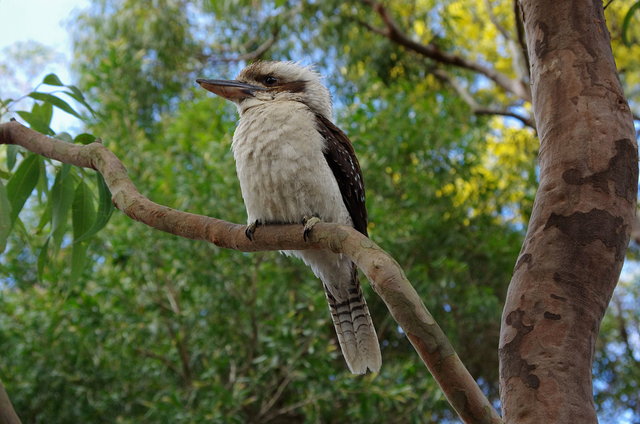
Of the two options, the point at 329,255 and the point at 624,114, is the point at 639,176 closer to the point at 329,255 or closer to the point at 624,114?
the point at 624,114

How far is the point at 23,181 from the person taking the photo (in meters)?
2.04

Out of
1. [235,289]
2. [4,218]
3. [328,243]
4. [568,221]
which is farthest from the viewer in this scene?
[235,289]

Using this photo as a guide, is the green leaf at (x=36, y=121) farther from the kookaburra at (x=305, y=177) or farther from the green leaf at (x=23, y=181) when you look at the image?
the kookaburra at (x=305, y=177)

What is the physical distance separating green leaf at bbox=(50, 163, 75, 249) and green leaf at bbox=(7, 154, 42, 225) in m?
Answer: 0.07

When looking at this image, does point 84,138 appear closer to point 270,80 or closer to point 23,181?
point 23,181

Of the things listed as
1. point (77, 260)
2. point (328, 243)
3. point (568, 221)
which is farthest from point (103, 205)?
point (568, 221)

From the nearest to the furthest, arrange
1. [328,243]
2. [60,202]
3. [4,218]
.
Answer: [328,243]
[4,218]
[60,202]

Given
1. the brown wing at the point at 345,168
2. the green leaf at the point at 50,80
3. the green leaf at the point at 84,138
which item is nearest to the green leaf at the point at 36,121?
the green leaf at the point at 84,138

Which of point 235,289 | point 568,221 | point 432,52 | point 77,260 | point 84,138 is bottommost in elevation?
point 568,221

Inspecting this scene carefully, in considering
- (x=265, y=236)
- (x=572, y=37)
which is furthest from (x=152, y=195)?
(x=572, y=37)

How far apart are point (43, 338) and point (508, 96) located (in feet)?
17.2

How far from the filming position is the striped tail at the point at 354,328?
1929 mm

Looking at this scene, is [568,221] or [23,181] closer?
[568,221]

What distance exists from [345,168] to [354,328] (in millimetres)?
435
